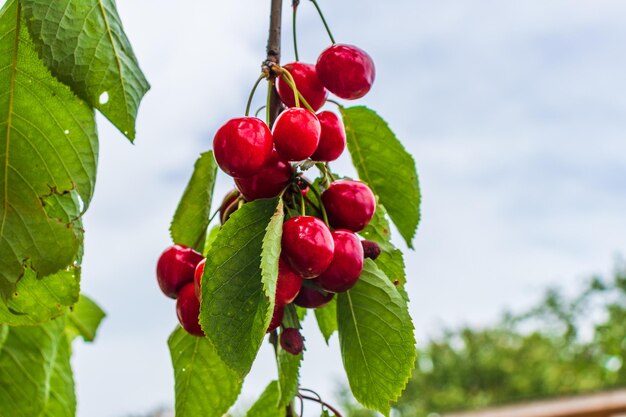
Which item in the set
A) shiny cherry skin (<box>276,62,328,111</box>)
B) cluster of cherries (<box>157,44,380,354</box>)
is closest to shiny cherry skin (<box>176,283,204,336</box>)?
cluster of cherries (<box>157,44,380,354</box>)

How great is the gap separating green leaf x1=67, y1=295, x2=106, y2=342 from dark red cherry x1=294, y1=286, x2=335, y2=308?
78 centimetres

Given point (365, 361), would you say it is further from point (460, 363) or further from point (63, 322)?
point (460, 363)

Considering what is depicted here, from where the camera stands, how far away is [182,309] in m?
0.83

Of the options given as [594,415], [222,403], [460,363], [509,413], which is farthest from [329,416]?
[460,363]

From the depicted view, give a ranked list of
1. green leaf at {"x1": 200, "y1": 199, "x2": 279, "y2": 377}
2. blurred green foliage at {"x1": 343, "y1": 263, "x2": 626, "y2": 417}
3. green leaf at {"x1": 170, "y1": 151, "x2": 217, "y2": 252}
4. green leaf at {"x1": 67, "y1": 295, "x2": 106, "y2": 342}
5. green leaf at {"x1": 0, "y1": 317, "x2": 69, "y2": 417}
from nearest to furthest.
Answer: green leaf at {"x1": 200, "y1": 199, "x2": 279, "y2": 377}, green leaf at {"x1": 170, "y1": 151, "x2": 217, "y2": 252}, green leaf at {"x1": 0, "y1": 317, "x2": 69, "y2": 417}, green leaf at {"x1": 67, "y1": 295, "x2": 106, "y2": 342}, blurred green foliage at {"x1": 343, "y1": 263, "x2": 626, "y2": 417}

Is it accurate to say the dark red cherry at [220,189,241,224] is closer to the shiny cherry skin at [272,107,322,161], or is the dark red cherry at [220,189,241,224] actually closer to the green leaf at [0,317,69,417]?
the shiny cherry skin at [272,107,322,161]

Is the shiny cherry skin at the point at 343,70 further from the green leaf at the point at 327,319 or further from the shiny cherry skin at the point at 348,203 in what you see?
the green leaf at the point at 327,319

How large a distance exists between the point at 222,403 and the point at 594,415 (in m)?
3.69

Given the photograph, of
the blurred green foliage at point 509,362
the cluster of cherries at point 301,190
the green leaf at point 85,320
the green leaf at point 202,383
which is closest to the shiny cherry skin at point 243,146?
the cluster of cherries at point 301,190

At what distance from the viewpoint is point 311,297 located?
833mm

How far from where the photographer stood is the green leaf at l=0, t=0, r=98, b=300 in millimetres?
731

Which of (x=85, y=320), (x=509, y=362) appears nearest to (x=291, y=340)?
(x=85, y=320)

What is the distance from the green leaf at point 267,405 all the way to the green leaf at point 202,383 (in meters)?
0.06

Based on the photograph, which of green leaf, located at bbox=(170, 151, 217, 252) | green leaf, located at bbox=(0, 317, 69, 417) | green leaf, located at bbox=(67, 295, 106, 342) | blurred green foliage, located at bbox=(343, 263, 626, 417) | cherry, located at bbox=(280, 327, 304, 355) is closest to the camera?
cherry, located at bbox=(280, 327, 304, 355)
